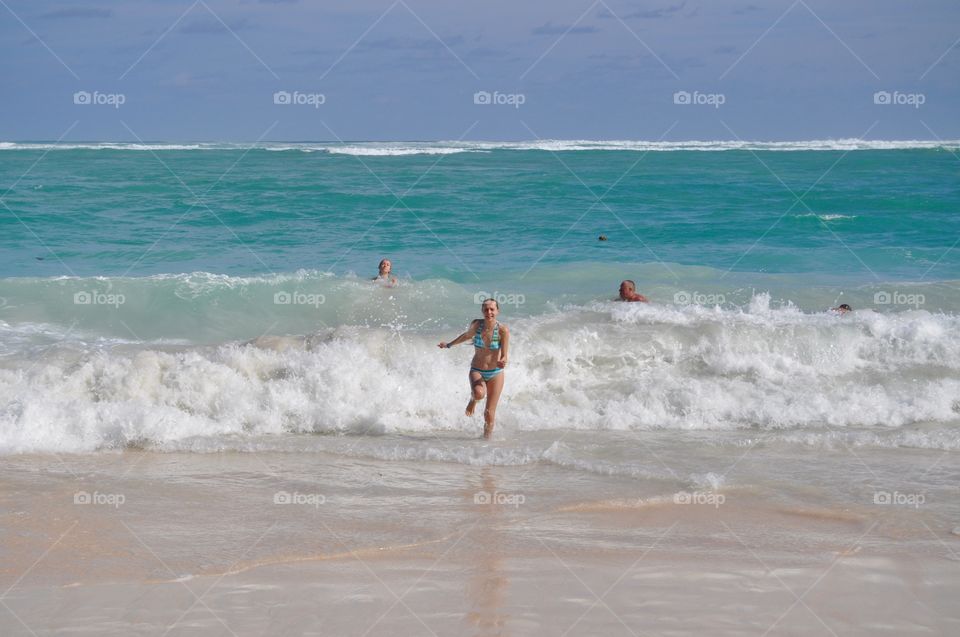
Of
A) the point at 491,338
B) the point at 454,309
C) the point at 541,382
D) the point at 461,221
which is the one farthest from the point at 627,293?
the point at 461,221

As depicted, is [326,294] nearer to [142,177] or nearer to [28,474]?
[28,474]

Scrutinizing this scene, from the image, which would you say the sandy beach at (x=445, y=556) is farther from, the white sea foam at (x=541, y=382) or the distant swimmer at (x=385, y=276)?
the distant swimmer at (x=385, y=276)

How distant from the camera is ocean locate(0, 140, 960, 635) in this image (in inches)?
198

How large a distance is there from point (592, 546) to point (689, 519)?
2.95 ft

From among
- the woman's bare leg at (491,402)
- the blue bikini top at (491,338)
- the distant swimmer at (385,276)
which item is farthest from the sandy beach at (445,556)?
the distant swimmer at (385,276)

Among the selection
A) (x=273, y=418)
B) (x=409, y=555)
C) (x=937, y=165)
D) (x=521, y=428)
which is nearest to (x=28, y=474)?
(x=273, y=418)

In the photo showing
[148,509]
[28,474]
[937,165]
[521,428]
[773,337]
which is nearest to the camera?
[148,509]

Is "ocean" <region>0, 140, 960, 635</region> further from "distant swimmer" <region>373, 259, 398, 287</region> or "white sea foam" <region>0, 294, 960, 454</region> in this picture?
"distant swimmer" <region>373, 259, 398, 287</region>

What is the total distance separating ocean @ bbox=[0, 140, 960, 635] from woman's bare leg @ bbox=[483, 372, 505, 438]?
0.50 ft

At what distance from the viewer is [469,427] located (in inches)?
362

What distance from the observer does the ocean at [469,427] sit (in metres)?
5.03

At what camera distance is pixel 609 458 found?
26.0 feet

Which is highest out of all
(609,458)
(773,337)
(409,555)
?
(773,337)

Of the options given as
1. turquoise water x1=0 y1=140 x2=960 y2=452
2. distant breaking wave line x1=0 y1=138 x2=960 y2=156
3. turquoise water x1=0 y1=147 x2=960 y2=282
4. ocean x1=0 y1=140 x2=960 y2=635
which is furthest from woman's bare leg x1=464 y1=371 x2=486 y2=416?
distant breaking wave line x1=0 y1=138 x2=960 y2=156
